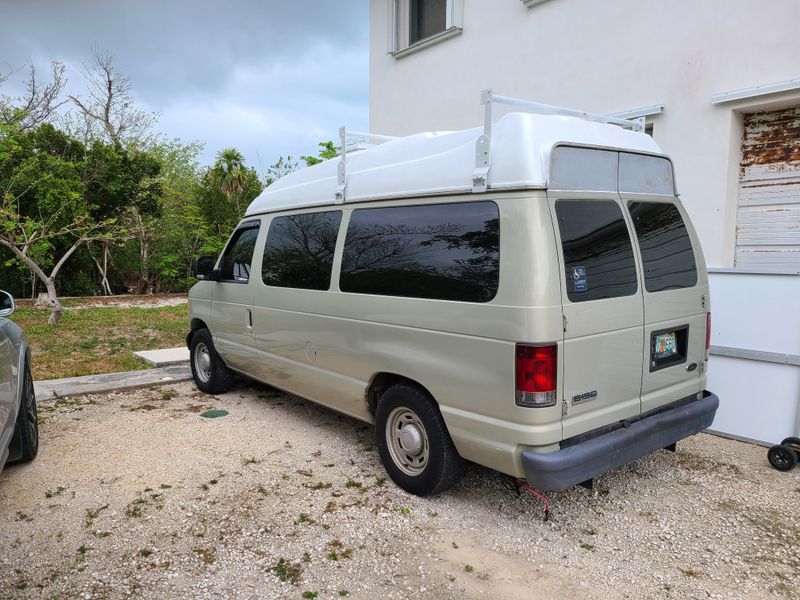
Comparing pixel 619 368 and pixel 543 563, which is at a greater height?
pixel 619 368

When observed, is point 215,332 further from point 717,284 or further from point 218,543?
point 717,284

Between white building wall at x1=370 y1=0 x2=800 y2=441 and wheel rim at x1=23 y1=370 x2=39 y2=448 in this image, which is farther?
white building wall at x1=370 y1=0 x2=800 y2=441

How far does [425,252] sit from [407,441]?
1.27 meters

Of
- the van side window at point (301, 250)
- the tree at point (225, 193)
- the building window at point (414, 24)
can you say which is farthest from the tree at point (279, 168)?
the van side window at point (301, 250)

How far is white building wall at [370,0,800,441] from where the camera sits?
16.0 ft

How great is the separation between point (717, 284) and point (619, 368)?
226cm

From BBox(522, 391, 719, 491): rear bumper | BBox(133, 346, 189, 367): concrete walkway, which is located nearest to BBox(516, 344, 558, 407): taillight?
BBox(522, 391, 719, 491): rear bumper

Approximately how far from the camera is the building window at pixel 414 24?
856 centimetres

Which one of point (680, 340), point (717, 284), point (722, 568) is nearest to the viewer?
point (722, 568)

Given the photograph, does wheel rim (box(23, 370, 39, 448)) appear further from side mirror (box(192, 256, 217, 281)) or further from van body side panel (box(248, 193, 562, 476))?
van body side panel (box(248, 193, 562, 476))

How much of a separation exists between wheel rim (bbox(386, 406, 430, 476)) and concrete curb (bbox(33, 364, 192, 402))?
389 centimetres

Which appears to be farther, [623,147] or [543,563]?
[623,147]

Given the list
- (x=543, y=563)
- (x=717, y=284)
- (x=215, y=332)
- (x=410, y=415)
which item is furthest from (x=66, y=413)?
(x=717, y=284)

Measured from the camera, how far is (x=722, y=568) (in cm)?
302
